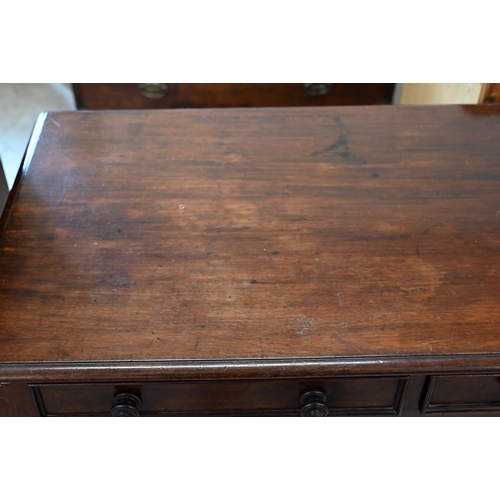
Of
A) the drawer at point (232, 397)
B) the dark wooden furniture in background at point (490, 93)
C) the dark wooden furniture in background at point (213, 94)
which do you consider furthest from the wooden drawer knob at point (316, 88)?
the drawer at point (232, 397)

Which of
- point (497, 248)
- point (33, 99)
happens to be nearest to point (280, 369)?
point (497, 248)

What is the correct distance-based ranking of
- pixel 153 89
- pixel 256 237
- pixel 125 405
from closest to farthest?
1. pixel 125 405
2. pixel 256 237
3. pixel 153 89

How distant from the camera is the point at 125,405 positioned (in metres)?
1.16

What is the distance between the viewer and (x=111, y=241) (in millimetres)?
1297

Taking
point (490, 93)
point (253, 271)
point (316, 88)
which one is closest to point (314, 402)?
point (253, 271)

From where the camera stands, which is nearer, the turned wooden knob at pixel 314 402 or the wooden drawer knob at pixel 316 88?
the turned wooden knob at pixel 314 402

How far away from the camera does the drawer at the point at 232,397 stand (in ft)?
3.82

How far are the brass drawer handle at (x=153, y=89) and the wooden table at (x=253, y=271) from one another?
2.34ft

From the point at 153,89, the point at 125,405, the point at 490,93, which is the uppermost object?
the point at 153,89

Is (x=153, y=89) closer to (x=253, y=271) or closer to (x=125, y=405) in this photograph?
(x=253, y=271)

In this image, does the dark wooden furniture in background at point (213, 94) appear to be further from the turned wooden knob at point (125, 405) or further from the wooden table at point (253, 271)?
the turned wooden knob at point (125, 405)

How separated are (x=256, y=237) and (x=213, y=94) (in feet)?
3.62

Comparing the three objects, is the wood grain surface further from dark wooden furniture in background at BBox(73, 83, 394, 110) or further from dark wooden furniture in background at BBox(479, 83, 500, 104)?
dark wooden furniture in background at BBox(73, 83, 394, 110)

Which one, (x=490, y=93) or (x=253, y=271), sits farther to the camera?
(x=490, y=93)
